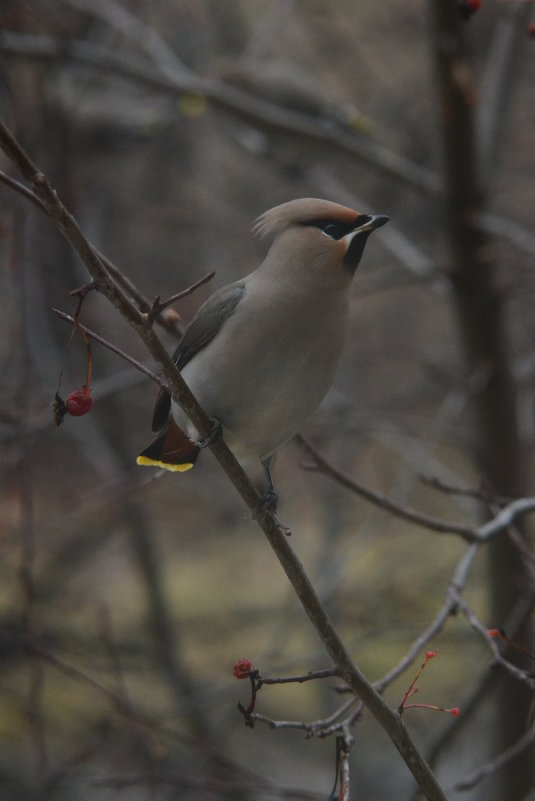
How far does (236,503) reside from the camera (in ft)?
19.6

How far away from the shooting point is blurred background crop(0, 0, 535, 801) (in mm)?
4223

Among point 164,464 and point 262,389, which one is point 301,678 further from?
point 164,464

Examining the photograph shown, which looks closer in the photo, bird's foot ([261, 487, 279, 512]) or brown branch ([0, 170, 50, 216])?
brown branch ([0, 170, 50, 216])

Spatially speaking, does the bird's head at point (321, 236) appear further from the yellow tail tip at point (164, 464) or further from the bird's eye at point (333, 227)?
the yellow tail tip at point (164, 464)

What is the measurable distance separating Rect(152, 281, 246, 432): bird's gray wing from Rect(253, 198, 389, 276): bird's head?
0.17 meters

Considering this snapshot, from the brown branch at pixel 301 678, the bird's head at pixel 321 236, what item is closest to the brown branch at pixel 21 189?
the brown branch at pixel 301 678

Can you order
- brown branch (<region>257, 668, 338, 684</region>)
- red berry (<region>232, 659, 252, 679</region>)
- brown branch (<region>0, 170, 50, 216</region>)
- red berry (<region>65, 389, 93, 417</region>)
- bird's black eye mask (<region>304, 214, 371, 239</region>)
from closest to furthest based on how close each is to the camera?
brown branch (<region>0, 170, 50, 216</region>) → brown branch (<region>257, 668, 338, 684</region>) → red berry (<region>232, 659, 252, 679</region>) → red berry (<region>65, 389, 93, 417</region>) → bird's black eye mask (<region>304, 214, 371, 239</region>)

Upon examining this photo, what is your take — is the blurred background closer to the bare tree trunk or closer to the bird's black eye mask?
the bare tree trunk

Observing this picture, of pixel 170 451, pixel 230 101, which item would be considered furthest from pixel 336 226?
pixel 230 101

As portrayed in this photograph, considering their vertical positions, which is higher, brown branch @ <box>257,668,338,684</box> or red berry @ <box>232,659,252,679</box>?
red berry @ <box>232,659,252,679</box>

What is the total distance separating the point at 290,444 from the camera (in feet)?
18.1

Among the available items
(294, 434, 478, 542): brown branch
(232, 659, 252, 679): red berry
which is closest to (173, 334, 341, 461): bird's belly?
(294, 434, 478, 542): brown branch

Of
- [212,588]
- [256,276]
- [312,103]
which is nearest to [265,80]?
[312,103]

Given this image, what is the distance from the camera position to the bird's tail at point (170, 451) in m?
3.22
